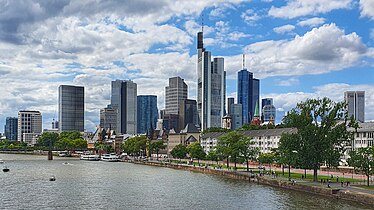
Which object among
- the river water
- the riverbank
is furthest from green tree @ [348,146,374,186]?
the river water

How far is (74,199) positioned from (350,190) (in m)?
40.3

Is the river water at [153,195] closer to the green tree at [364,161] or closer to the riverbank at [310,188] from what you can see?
the riverbank at [310,188]

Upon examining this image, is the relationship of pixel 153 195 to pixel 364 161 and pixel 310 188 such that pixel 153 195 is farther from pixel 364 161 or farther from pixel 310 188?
pixel 364 161

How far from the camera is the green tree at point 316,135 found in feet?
303

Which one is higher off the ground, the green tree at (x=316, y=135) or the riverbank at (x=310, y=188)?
the green tree at (x=316, y=135)

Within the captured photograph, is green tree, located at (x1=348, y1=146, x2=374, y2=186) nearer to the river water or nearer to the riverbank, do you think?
the riverbank

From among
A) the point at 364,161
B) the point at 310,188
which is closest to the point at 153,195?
the point at 310,188

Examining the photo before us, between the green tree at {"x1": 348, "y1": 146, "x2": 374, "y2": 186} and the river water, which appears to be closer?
the river water

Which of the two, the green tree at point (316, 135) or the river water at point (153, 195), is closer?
the river water at point (153, 195)

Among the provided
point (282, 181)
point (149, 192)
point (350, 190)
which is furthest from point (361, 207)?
point (149, 192)

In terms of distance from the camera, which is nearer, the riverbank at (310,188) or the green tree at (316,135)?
the riverbank at (310,188)

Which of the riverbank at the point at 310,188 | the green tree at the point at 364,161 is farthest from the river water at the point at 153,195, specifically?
the green tree at the point at 364,161

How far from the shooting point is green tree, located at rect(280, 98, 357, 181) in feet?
303

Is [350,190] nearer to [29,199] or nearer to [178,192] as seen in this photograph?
[178,192]
